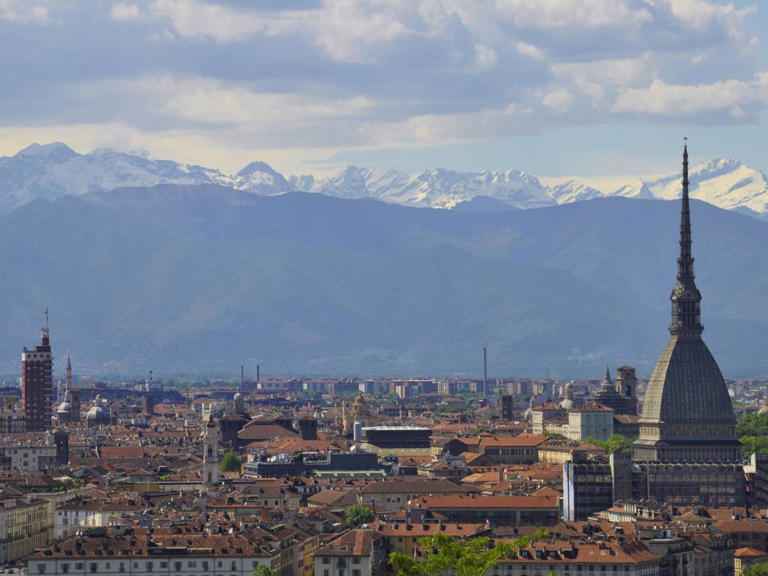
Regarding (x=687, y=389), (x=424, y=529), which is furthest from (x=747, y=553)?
(x=687, y=389)

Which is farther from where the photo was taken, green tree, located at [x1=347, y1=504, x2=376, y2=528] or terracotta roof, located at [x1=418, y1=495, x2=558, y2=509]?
terracotta roof, located at [x1=418, y1=495, x2=558, y2=509]

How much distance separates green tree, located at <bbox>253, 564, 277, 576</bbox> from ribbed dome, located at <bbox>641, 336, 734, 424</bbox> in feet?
286

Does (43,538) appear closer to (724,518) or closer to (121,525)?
(121,525)

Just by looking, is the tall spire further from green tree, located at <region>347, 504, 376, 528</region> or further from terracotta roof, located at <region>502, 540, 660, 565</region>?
terracotta roof, located at <region>502, 540, 660, 565</region>

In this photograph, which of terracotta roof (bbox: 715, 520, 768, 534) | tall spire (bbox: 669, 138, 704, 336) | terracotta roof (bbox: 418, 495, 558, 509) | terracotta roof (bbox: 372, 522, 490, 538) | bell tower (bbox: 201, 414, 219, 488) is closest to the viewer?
terracotta roof (bbox: 372, 522, 490, 538)

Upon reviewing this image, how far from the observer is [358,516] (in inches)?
5482

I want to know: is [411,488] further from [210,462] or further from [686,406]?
[686,406]

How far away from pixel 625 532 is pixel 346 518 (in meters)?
24.1

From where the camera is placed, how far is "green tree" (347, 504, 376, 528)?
137 meters

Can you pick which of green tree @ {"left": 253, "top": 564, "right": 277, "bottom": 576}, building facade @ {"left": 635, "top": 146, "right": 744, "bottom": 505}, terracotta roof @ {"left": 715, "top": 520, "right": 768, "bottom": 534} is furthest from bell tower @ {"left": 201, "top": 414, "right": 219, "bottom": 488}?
green tree @ {"left": 253, "top": 564, "right": 277, "bottom": 576}

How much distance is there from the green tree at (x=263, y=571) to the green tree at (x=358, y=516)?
83.6ft

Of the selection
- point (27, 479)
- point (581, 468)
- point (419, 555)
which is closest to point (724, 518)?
point (581, 468)

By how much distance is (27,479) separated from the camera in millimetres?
167625

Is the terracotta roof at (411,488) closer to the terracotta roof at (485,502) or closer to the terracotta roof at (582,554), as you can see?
the terracotta roof at (485,502)
